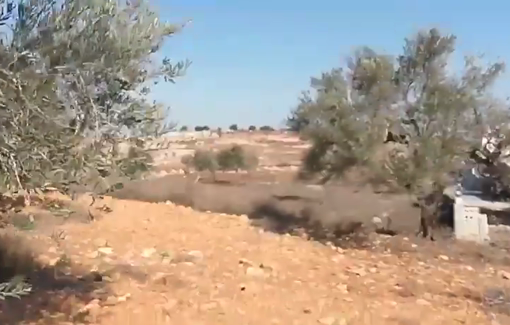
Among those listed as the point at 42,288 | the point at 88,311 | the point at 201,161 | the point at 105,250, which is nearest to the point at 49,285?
the point at 42,288

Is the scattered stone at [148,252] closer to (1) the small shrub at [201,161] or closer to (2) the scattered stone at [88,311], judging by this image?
(2) the scattered stone at [88,311]

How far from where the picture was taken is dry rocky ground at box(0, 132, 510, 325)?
8.38m

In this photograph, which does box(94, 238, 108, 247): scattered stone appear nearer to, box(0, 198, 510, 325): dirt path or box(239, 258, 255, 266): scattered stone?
box(0, 198, 510, 325): dirt path

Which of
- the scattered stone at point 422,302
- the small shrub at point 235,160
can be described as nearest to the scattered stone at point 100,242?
the scattered stone at point 422,302

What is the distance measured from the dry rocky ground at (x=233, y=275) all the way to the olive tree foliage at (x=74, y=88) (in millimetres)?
1407

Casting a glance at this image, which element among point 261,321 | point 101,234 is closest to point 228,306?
point 261,321

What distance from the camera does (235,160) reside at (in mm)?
40938

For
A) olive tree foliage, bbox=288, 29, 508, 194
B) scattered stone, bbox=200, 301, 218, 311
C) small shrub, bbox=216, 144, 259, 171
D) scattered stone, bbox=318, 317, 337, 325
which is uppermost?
olive tree foliage, bbox=288, 29, 508, 194

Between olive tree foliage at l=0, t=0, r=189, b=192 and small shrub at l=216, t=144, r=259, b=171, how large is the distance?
34.2 metres

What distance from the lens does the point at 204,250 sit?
1248cm

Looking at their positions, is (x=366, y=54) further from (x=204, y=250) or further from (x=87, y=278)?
(x=87, y=278)

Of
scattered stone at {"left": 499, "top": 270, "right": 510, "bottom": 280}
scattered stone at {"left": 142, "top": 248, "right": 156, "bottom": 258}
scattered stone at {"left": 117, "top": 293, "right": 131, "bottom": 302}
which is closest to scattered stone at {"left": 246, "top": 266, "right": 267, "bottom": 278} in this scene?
scattered stone at {"left": 142, "top": 248, "right": 156, "bottom": 258}

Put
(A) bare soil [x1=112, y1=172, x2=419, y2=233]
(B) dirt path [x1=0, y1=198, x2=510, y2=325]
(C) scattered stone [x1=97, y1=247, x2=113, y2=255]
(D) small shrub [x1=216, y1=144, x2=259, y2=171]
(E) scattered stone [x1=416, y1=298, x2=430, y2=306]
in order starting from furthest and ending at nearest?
(D) small shrub [x1=216, y1=144, x2=259, y2=171] → (A) bare soil [x1=112, y1=172, x2=419, y2=233] → (C) scattered stone [x1=97, y1=247, x2=113, y2=255] → (E) scattered stone [x1=416, y1=298, x2=430, y2=306] → (B) dirt path [x1=0, y1=198, x2=510, y2=325]

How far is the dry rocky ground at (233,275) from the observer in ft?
27.5
